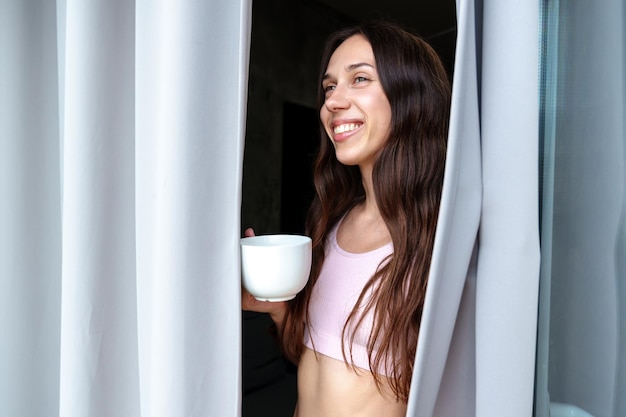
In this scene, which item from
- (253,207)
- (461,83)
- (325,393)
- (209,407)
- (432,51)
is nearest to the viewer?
(461,83)

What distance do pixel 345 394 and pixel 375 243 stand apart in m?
0.27

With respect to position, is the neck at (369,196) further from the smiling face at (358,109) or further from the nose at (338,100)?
the nose at (338,100)

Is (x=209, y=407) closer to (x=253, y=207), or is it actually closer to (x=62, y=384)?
(x=62, y=384)

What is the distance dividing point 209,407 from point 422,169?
54 centimetres

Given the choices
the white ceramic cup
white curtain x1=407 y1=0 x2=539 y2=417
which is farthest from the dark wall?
white curtain x1=407 y1=0 x2=539 y2=417

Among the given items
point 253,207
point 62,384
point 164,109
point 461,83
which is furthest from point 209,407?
point 253,207

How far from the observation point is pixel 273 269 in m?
0.62

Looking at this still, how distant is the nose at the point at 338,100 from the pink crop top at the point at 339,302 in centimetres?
27

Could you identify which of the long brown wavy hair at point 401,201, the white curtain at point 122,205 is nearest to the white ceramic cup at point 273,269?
the white curtain at point 122,205

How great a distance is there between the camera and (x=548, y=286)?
58cm

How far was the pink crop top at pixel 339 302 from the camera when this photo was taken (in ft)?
2.59

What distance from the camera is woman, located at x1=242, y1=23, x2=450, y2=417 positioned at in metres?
0.76

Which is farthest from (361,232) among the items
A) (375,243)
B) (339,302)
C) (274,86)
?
(274,86)

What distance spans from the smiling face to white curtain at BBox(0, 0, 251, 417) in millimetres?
292
